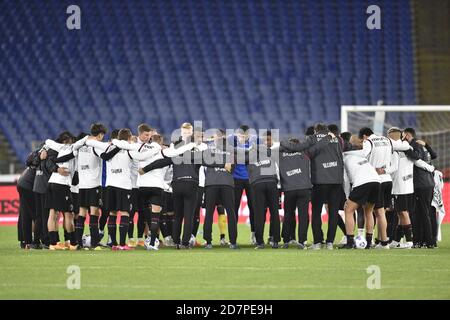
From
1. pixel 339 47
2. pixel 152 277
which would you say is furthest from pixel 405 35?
pixel 152 277

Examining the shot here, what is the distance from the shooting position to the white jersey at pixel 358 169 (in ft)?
47.1

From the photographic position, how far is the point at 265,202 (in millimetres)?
15031

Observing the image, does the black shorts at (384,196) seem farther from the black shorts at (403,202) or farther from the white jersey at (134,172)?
the white jersey at (134,172)

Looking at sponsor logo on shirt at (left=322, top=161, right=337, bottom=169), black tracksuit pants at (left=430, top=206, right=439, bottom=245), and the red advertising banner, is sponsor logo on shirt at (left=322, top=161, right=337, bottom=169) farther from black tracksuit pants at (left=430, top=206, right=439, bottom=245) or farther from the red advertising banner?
the red advertising banner

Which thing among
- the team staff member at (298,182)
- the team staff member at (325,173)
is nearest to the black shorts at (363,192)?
the team staff member at (325,173)

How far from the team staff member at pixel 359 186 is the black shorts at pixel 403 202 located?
65 cm

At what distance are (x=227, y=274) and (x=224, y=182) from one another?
4.06m

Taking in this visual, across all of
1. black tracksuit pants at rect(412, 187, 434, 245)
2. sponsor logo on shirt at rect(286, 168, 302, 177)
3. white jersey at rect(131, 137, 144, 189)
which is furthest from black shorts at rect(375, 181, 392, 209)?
white jersey at rect(131, 137, 144, 189)

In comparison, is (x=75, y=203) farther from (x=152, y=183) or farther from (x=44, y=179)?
(x=152, y=183)

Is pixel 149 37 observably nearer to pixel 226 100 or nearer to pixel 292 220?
pixel 226 100

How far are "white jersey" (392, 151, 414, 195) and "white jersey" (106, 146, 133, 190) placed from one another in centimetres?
418

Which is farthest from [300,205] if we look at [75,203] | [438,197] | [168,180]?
[75,203]

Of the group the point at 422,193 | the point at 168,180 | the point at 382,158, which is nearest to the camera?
the point at 382,158

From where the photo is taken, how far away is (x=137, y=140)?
51.1 ft
